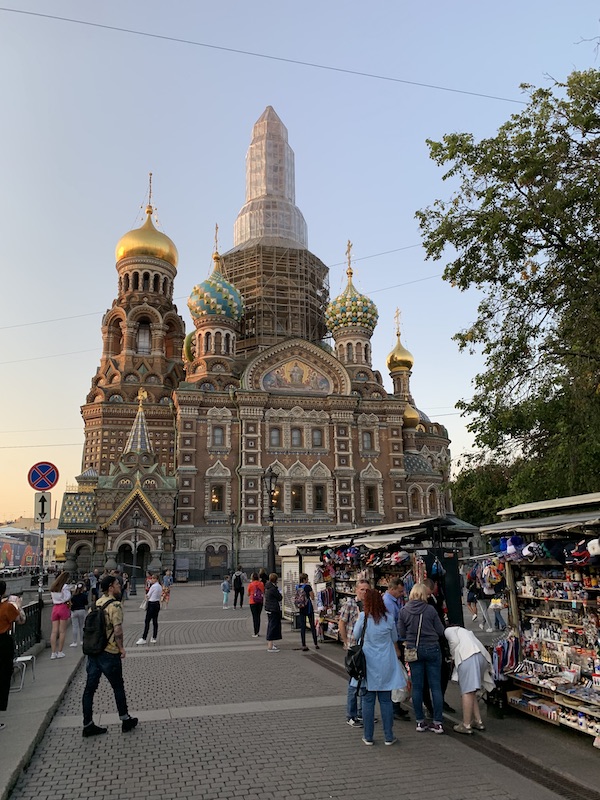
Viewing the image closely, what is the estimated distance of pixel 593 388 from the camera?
11.4 m

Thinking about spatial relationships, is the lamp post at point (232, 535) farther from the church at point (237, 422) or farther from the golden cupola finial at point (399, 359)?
the golden cupola finial at point (399, 359)

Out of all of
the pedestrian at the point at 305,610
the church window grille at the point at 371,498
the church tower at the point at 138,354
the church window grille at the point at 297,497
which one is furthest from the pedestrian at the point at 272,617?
the church tower at the point at 138,354

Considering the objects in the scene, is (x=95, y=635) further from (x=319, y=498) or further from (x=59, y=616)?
(x=319, y=498)

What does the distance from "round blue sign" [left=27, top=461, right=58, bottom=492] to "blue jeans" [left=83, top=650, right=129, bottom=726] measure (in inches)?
263

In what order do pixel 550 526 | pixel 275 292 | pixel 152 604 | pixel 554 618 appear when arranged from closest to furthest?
pixel 550 526 → pixel 554 618 → pixel 152 604 → pixel 275 292

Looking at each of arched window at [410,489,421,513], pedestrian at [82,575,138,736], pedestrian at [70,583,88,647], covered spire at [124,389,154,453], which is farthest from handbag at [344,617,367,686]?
arched window at [410,489,421,513]

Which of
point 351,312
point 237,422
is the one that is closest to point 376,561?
point 237,422

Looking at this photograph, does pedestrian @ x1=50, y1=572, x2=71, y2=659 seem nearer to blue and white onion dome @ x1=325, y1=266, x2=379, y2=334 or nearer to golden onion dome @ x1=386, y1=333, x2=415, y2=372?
blue and white onion dome @ x1=325, y1=266, x2=379, y2=334

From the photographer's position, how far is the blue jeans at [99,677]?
24.1 feet

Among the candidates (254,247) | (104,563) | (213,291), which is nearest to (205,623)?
(104,563)

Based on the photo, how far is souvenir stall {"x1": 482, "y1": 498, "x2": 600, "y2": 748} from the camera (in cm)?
711

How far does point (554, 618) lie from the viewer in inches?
310

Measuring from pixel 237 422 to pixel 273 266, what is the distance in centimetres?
1725

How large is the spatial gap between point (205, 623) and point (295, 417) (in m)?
27.5
